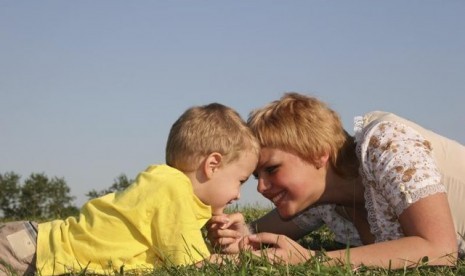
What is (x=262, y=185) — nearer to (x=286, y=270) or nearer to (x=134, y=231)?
(x=134, y=231)

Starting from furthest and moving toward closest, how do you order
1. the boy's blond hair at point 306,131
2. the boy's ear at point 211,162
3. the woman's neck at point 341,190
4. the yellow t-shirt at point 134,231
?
the woman's neck at point 341,190 < the boy's blond hair at point 306,131 < the boy's ear at point 211,162 < the yellow t-shirt at point 134,231

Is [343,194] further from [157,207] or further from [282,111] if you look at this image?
[157,207]

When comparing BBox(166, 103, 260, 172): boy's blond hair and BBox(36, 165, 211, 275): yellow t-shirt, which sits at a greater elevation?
BBox(166, 103, 260, 172): boy's blond hair

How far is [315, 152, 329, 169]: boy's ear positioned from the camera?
20.3 feet

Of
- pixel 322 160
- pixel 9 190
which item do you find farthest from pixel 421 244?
pixel 9 190

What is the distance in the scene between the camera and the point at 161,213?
5.33 m

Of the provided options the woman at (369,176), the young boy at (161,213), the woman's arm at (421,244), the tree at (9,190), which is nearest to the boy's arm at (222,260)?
the young boy at (161,213)

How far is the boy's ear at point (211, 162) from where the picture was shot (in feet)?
18.8

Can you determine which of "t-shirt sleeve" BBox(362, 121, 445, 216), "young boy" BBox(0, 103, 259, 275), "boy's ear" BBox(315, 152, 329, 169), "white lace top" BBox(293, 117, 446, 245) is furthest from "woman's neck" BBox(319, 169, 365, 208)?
"young boy" BBox(0, 103, 259, 275)

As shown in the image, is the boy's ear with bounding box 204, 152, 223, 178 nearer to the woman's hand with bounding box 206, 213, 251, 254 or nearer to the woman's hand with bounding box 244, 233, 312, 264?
the woman's hand with bounding box 206, 213, 251, 254

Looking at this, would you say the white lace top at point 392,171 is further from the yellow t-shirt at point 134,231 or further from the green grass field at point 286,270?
the yellow t-shirt at point 134,231

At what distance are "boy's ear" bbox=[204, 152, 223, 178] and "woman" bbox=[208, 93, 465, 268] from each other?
0.44 meters

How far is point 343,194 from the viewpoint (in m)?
6.48

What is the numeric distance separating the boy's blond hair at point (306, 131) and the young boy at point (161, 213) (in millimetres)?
217
